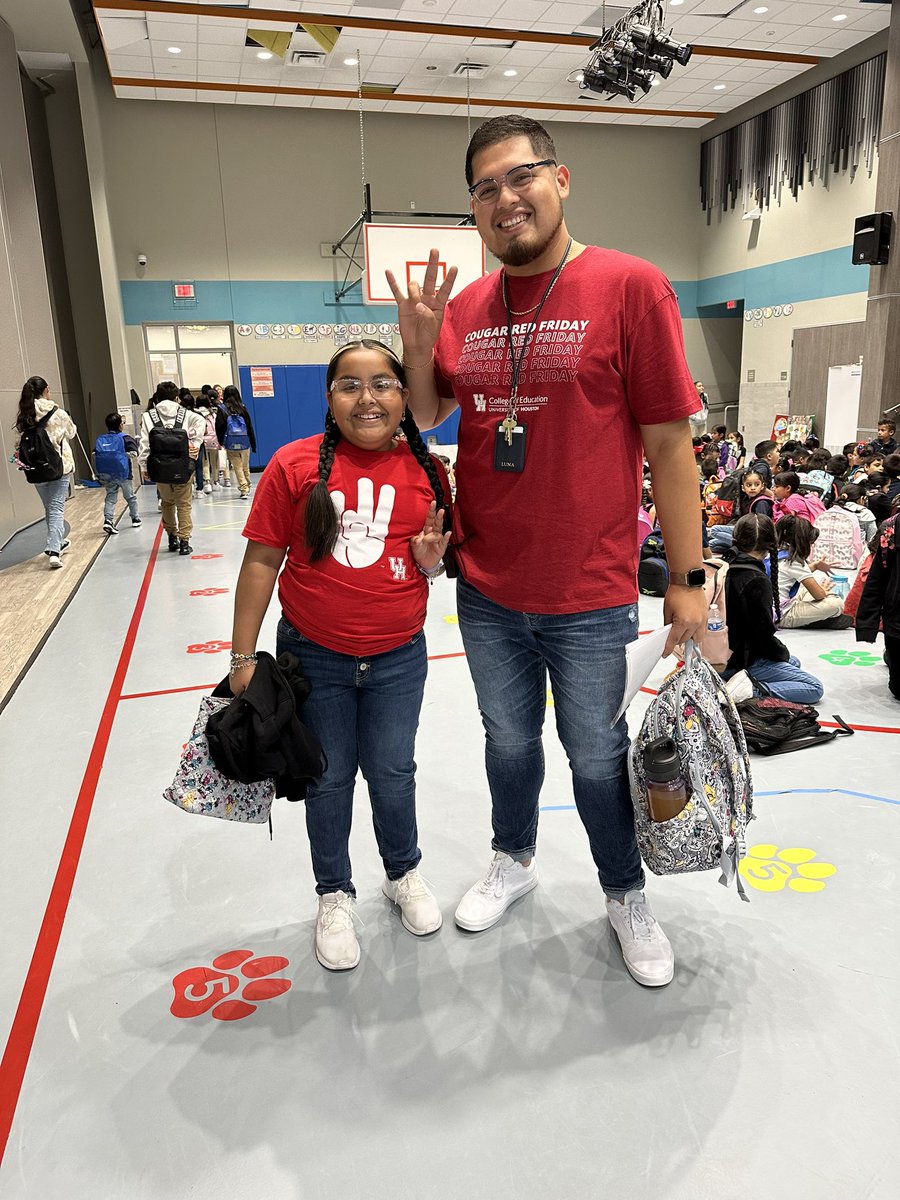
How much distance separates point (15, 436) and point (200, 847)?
7.01 m

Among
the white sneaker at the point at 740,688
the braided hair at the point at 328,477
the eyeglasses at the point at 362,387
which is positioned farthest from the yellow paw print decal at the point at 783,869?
the eyeglasses at the point at 362,387

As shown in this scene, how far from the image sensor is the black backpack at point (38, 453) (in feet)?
21.2

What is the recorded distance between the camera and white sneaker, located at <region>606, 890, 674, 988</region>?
6.10ft

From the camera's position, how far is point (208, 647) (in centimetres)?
461

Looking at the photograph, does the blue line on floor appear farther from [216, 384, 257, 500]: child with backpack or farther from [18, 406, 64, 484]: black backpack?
[216, 384, 257, 500]: child with backpack

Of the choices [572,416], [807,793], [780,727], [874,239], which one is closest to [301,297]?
[874,239]

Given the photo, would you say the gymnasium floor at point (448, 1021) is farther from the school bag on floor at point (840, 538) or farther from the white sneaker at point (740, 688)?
the school bag on floor at point (840, 538)

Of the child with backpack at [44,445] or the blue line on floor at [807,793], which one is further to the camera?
the child with backpack at [44,445]

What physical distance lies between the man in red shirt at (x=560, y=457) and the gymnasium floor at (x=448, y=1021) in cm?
25

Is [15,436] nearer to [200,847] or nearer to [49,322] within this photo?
[49,322]

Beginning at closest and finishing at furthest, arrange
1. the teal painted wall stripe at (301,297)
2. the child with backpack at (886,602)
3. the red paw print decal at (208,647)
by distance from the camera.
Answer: the child with backpack at (886,602), the red paw print decal at (208,647), the teal painted wall stripe at (301,297)

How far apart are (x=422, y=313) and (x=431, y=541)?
509mm

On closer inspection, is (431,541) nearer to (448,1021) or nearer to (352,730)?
(352,730)

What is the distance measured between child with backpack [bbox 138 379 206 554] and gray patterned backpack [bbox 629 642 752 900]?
585cm
